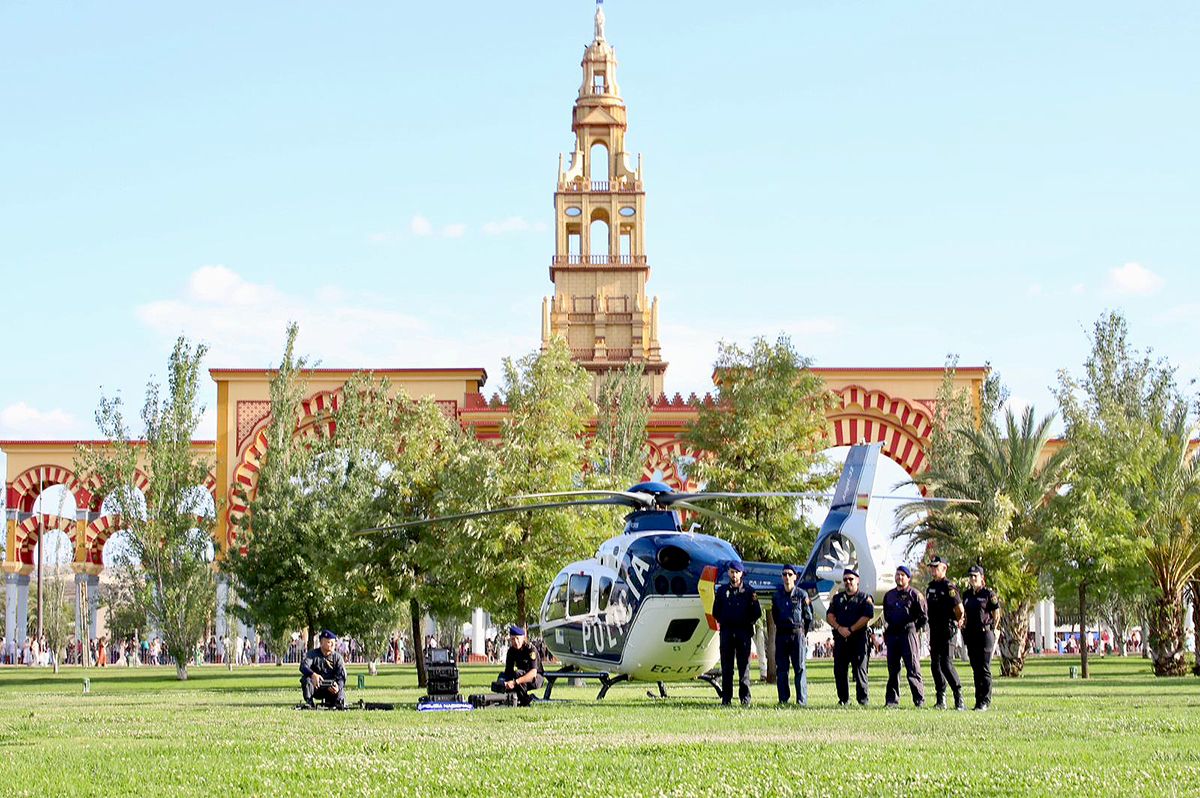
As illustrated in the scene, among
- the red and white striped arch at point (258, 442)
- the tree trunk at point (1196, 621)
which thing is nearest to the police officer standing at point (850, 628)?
the tree trunk at point (1196, 621)

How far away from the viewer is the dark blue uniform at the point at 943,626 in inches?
673

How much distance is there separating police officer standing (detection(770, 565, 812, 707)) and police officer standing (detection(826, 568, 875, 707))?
42 centimetres

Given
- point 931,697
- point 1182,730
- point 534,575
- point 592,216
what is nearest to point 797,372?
point 534,575

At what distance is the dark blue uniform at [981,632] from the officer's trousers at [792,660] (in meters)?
2.16

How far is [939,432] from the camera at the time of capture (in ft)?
149

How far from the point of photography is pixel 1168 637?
105 feet

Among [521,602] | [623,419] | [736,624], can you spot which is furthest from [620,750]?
[623,419]

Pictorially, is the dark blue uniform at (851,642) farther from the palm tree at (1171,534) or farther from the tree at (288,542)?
the tree at (288,542)

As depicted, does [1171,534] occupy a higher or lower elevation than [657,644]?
higher

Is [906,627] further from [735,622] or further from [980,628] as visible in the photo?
[735,622]

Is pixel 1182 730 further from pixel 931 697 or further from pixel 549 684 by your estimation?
pixel 549 684

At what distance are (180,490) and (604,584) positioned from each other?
20255 millimetres

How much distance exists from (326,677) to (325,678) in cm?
2

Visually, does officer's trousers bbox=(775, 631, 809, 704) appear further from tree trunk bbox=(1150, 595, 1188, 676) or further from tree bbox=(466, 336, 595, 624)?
tree trunk bbox=(1150, 595, 1188, 676)
